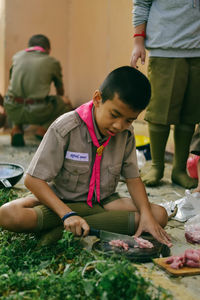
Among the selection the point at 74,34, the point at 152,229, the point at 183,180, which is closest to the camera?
the point at 152,229

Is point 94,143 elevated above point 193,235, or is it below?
above

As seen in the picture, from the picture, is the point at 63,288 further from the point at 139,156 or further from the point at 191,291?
the point at 139,156

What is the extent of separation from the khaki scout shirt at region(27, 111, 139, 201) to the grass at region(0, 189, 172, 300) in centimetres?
40

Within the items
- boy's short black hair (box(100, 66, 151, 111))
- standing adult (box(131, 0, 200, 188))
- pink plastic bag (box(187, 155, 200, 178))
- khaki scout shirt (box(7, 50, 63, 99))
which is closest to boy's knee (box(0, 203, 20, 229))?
boy's short black hair (box(100, 66, 151, 111))

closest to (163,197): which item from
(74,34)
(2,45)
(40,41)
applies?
(40,41)

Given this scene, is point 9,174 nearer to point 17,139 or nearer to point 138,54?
point 138,54

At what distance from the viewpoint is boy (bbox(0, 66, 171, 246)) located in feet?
7.30

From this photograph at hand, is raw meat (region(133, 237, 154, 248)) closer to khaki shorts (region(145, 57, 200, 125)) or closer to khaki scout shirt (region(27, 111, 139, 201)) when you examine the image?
khaki scout shirt (region(27, 111, 139, 201))

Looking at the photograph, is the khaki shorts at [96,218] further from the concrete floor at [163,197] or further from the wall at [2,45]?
the wall at [2,45]

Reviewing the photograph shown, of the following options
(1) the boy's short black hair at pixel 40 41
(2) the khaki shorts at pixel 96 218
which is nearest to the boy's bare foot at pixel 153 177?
(2) the khaki shorts at pixel 96 218

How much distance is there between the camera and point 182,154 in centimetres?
372

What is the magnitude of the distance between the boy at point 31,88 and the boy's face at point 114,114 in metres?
3.41

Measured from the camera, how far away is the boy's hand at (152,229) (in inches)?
92.0

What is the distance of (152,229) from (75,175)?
1.75 feet
